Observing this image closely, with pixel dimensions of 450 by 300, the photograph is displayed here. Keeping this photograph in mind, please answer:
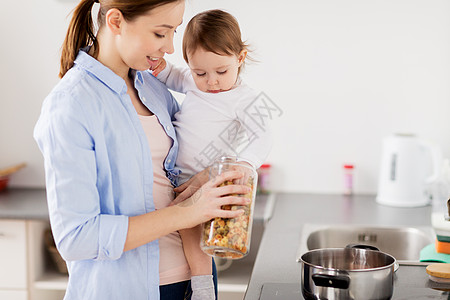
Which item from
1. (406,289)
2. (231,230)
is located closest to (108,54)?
(231,230)

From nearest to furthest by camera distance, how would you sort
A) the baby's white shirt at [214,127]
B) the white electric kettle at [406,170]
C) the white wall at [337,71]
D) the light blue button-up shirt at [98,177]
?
the light blue button-up shirt at [98,177] < the baby's white shirt at [214,127] < the white electric kettle at [406,170] < the white wall at [337,71]

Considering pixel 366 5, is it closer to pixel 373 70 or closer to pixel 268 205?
pixel 373 70

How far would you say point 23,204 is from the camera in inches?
93.7

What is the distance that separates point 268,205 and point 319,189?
0.34m

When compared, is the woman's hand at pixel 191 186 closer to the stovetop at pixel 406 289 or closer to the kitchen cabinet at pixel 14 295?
the stovetop at pixel 406 289

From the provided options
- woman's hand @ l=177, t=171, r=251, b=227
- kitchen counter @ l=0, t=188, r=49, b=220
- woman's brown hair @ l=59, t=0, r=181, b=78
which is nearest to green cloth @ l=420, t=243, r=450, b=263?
woman's hand @ l=177, t=171, r=251, b=227

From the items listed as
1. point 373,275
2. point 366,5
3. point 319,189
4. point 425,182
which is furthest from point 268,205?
point 373,275

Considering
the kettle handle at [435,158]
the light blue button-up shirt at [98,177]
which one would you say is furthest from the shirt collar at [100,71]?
the kettle handle at [435,158]

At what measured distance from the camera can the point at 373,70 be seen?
2475 mm

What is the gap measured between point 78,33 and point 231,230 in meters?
0.51

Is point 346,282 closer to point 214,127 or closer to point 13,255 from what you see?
point 214,127

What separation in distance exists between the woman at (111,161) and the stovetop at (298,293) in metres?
0.27

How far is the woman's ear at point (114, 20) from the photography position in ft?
3.72

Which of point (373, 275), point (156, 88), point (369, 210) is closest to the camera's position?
point (373, 275)
